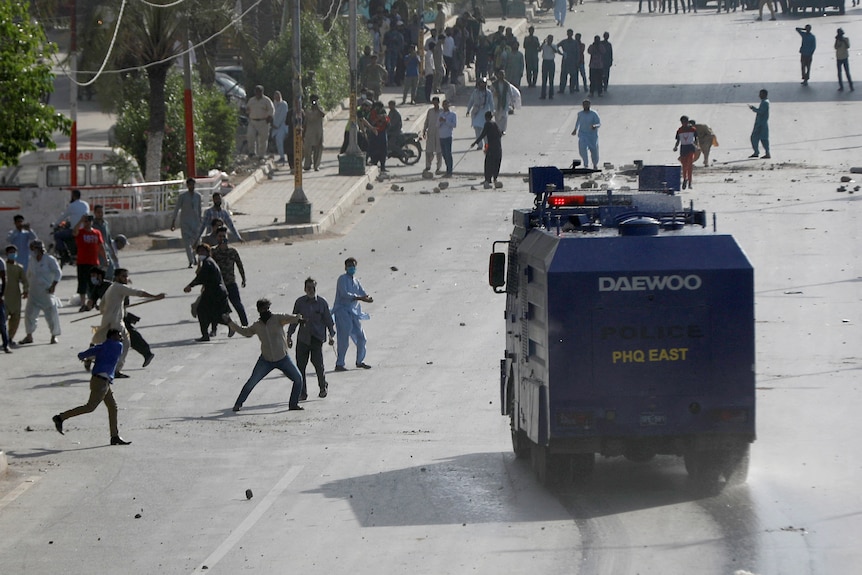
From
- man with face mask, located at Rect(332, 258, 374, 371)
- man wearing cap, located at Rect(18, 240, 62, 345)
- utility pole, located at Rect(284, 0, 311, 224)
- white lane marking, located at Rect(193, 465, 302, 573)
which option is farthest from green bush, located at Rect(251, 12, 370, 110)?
white lane marking, located at Rect(193, 465, 302, 573)

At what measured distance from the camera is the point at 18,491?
14.1 metres

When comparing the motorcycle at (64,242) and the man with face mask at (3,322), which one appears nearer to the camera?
the man with face mask at (3,322)

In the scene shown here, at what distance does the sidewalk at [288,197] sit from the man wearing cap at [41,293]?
7.63 meters

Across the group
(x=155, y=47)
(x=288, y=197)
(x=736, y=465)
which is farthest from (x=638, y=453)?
(x=155, y=47)

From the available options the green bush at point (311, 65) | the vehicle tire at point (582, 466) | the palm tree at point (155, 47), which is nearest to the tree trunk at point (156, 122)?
the palm tree at point (155, 47)

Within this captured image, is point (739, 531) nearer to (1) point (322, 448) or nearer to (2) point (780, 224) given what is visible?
(1) point (322, 448)

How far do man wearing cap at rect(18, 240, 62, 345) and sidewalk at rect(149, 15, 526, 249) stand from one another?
25.0 feet

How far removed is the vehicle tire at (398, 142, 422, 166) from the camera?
38406 mm

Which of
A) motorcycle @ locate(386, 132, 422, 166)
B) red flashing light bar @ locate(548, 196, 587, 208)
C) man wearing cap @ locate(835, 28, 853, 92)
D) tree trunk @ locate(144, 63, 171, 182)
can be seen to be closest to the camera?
red flashing light bar @ locate(548, 196, 587, 208)

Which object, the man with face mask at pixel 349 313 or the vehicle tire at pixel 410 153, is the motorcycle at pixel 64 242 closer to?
the man with face mask at pixel 349 313

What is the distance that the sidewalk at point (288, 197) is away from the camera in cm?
3017

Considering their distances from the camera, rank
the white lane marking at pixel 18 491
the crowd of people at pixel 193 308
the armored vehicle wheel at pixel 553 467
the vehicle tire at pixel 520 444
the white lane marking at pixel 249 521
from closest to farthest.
Result: the white lane marking at pixel 249 521 → the armored vehicle wheel at pixel 553 467 → the white lane marking at pixel 18 491 → the vehicle tire at pixel 520 444 → the crowd of people at pixel 193 308

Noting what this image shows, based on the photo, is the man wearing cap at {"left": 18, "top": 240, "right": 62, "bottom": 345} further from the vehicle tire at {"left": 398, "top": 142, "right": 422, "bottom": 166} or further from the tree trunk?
the vehicle tire at {"left": 398, "top": 142, "right": 422, "bottom": 166}

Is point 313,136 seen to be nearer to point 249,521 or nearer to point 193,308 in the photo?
point 193,308
